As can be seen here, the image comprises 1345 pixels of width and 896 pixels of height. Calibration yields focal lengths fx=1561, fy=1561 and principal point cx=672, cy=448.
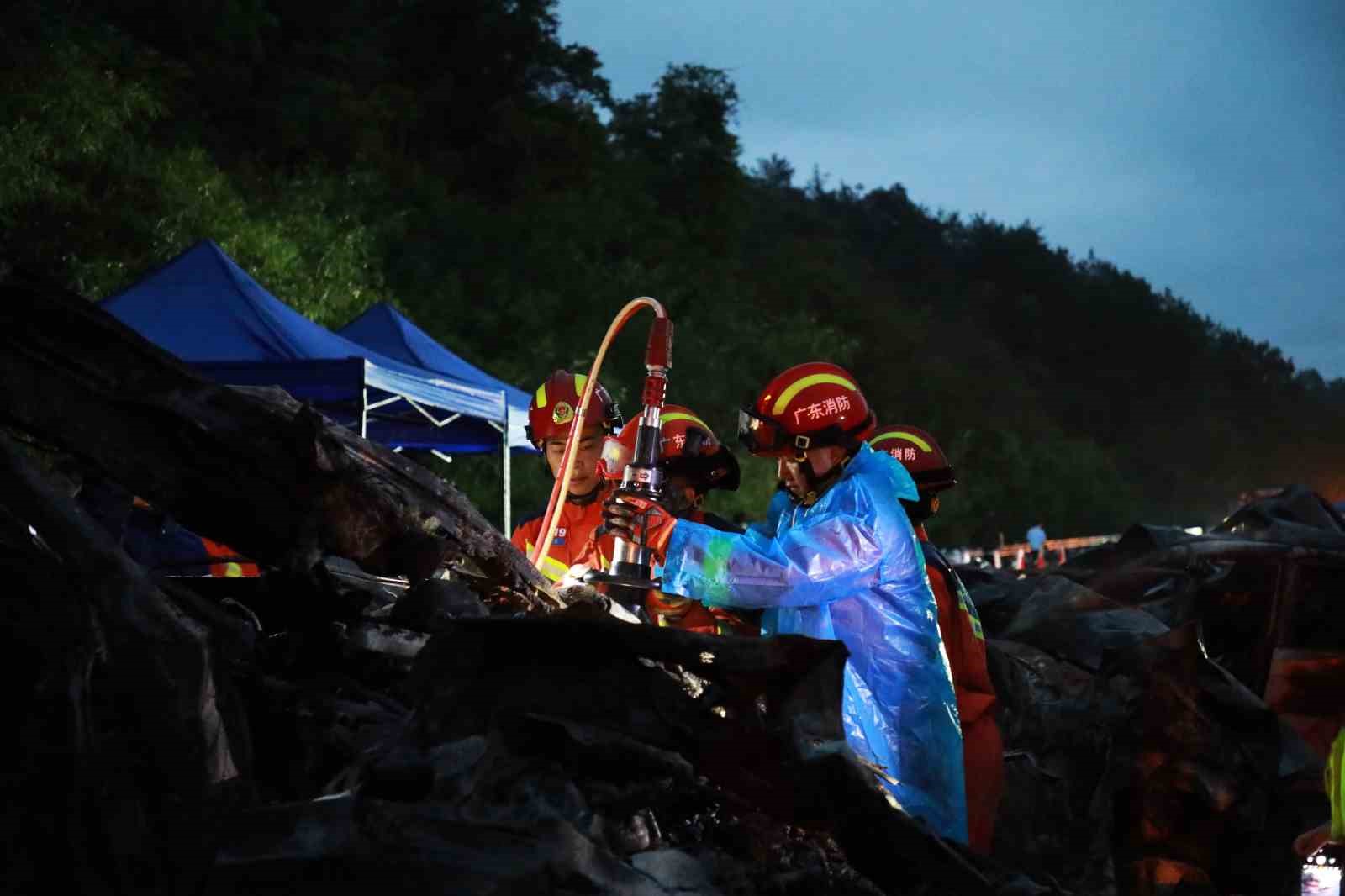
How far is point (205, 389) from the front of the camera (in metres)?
3.12

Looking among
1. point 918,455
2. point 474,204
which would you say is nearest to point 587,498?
point 918,455

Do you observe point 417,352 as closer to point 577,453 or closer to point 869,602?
point 577,453

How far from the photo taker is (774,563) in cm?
467

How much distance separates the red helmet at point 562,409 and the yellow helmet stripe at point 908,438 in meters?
1.60

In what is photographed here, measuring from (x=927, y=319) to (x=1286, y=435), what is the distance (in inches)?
1530

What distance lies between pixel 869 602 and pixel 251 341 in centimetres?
733

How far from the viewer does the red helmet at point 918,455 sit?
24.5 ft

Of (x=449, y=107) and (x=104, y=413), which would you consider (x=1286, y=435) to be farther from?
(x=104, y=413)

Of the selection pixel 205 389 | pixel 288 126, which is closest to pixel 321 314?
pixel 288 126

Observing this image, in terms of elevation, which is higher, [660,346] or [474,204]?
[474,204]

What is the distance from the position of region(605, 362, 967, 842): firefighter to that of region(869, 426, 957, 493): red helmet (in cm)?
243

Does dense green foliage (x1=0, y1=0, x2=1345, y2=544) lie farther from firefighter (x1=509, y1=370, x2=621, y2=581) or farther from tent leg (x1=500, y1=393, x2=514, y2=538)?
tent leg (x1=500, y1=393, x2=514, y2=538)

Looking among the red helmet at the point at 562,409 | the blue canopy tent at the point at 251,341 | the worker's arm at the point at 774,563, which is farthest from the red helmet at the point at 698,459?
the blue canopy tent at the point at 251,341

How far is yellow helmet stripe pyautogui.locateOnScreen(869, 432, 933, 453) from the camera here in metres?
7.68
